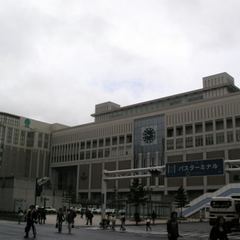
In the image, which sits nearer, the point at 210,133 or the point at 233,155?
the point at 233,155

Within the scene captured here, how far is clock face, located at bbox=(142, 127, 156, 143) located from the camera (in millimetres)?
84500

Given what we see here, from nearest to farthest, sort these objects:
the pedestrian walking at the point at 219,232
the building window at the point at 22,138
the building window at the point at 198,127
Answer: the pedestrian walking at the point at 219,232, the building window at the point at 198,127, the building window at the point at 22,138

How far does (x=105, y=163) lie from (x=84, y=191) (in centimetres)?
1113

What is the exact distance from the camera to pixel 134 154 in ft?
285

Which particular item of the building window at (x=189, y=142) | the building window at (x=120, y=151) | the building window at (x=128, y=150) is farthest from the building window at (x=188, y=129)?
the building window at (x=120, y=151)

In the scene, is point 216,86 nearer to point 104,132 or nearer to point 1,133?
point 104,132

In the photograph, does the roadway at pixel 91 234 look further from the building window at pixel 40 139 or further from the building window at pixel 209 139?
the building window at pixel 40 139

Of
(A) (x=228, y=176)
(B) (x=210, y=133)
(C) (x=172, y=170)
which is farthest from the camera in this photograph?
(B) (x=210, y=133)

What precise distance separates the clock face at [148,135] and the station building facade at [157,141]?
257 millimetres

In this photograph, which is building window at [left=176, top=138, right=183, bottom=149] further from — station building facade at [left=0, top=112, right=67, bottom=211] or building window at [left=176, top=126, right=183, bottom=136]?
station building facade at [left=0, top=112, right=67, bottom=211]

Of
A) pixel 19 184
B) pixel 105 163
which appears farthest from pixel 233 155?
pixel 19 184

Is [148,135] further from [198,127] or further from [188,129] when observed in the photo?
[198,127]

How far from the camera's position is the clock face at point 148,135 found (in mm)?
84500

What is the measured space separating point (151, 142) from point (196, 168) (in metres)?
52.6
